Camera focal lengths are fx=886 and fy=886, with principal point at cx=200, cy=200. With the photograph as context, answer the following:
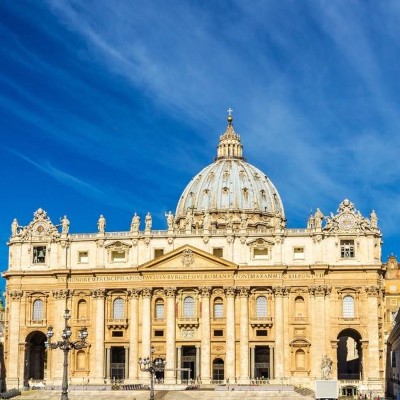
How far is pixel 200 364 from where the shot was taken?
113 meters

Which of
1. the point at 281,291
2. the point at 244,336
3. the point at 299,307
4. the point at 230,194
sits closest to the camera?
the point at 244,336

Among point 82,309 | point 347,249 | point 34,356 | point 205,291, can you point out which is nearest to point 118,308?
point 82,309

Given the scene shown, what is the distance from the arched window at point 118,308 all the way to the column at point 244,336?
15.9m

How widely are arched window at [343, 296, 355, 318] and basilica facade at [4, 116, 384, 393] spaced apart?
0.13 meters

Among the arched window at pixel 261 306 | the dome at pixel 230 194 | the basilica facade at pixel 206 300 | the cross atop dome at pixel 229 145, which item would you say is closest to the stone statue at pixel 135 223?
the basilica facade at pixel 206 300

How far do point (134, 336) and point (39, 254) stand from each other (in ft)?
59.0

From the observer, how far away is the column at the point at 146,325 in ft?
373

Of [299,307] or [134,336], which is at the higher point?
[299,307]

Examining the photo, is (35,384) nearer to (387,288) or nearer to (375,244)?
(375,244)

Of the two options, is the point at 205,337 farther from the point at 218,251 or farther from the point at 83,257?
the point at 83,257

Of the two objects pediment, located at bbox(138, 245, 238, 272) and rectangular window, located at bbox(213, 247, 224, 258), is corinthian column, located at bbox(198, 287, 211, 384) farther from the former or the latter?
rectangular window, located at bbox(213, 247, 224, 258)

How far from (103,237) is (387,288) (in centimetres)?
5859

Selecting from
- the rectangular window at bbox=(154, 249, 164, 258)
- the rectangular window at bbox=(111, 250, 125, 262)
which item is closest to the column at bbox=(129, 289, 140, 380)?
the rectangular window at bbox=(111, 250, 125, 262)

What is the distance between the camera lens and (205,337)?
113 metres
